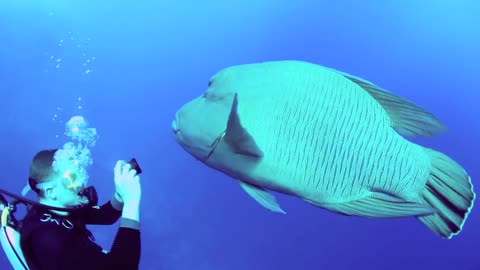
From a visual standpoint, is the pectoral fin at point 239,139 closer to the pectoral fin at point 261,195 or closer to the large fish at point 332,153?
the large fish at point 332,153

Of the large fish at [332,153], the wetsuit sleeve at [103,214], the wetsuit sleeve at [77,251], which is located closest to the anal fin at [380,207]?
the large fish at [332,153]

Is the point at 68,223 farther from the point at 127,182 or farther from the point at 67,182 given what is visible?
the point at 127,182

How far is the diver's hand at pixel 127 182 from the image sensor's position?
2.32 meters

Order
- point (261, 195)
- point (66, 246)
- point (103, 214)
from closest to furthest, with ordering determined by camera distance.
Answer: point (261, 195) < point (66, 246) < point (103, 214)

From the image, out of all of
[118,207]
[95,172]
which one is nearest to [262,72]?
[118,207]

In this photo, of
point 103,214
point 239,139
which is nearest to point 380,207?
point 239,139

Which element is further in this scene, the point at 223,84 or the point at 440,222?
the point at 223,84

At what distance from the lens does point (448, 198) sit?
157 centimetres

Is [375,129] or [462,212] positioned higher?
[375,129]

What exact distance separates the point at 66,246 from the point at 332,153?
135cm

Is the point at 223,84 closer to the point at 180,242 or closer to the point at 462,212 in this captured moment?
the point at 462,212

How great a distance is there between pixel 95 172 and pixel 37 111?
2.27 metres

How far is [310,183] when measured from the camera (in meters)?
1.57

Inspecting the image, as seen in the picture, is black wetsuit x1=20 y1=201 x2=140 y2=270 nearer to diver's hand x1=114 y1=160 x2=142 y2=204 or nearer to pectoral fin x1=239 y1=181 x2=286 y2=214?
diver's hand x1=114 y1=160 x2=142 y2=204
